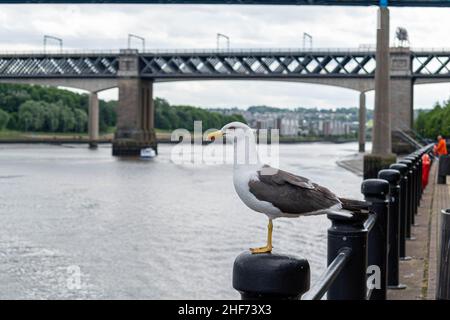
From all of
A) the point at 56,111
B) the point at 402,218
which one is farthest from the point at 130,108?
the point at 402,218

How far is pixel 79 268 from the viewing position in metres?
19.1

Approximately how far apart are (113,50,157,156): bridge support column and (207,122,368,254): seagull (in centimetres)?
9059

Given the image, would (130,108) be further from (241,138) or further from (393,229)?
(241,138)

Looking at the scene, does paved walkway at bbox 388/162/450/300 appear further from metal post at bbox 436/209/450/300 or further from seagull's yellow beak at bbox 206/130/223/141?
seagull's yellow beak at bbox 206/130/223/141

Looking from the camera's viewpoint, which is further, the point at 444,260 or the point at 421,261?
the point at 421,261

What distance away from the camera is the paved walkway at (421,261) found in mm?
7602

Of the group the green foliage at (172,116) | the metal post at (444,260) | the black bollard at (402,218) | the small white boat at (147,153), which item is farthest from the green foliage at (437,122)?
the green foliage at (172,116)

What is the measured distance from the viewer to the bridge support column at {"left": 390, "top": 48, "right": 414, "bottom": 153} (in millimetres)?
71625

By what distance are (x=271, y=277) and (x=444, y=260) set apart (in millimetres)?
1572

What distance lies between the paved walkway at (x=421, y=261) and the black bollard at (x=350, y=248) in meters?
3.65

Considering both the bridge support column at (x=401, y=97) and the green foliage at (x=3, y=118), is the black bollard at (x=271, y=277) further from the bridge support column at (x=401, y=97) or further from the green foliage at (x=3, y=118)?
the green foliage at (x=3, y=118)

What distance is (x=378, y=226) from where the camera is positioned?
20.2 feet

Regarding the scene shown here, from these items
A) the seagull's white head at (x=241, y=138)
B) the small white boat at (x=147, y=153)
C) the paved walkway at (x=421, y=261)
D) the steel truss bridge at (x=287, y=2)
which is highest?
the steel truss bridge at (x=287, y=2)
